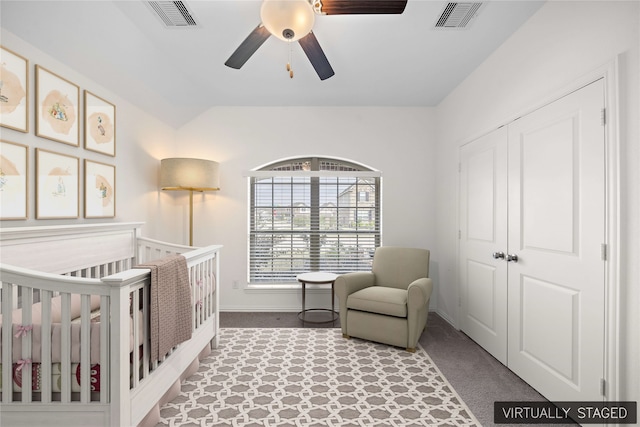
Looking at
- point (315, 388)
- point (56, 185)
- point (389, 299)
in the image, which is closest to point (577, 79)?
point (389, 299)

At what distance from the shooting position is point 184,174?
3.13 metres

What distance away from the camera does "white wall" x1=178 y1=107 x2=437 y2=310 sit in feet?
12.2

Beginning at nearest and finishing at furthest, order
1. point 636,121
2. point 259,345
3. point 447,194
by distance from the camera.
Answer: point 636,121 < point 259,345 < point 447,194

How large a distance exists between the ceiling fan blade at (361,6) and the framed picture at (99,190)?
215 cm

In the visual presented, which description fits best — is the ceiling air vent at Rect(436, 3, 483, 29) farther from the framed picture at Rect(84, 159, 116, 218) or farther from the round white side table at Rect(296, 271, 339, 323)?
the framed picture at Rect(84, 159, 116, 218)

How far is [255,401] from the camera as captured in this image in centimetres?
191

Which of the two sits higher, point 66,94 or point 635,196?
point 66,94

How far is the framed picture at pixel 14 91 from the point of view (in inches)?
66.0

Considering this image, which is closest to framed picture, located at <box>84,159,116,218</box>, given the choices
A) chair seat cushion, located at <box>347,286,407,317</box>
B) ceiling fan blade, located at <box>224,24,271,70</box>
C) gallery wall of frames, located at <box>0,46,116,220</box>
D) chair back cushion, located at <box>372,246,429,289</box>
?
gallery wall of frames, located at <box>0,46,116,220</box>

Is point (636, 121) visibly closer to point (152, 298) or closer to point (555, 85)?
point (555, 85)

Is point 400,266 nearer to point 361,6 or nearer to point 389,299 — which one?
point 389,299

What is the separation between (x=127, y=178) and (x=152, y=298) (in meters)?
1.82

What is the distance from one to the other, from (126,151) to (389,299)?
2.82 metres

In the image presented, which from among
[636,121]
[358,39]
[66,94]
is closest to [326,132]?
[358,39]
